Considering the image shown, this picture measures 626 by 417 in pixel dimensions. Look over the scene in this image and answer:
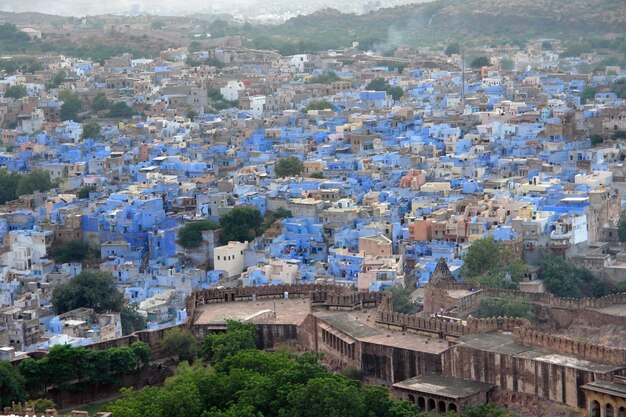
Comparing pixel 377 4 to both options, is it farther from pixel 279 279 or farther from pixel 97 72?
pixel 279 279

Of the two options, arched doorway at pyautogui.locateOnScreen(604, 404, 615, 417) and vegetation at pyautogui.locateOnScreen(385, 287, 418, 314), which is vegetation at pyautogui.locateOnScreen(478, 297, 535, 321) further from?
arched doorway at pyautogui.locateOnScreen(604, 404, 615, 417)

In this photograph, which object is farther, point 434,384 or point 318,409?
point 434,384

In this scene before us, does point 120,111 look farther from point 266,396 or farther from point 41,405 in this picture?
point 266,396

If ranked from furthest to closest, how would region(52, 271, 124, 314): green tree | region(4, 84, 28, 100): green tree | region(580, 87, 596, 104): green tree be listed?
region(4, 84, 28, 100): green tree < region(580, 87, 596, 104): green tree < region(52, 271, 124, 314): green tree

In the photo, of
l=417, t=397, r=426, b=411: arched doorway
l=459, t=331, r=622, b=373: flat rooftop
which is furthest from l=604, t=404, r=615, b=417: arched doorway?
l=417, t=397, r=426, b=411: arched doorway

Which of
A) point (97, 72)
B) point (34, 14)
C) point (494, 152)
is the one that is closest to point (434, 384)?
point (494, 152)

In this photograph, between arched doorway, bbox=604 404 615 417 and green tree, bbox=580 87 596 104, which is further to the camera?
green tree, bbox=580 87 596 104

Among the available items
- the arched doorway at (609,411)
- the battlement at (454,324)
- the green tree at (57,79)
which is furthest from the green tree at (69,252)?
the green tree at (57,79)
